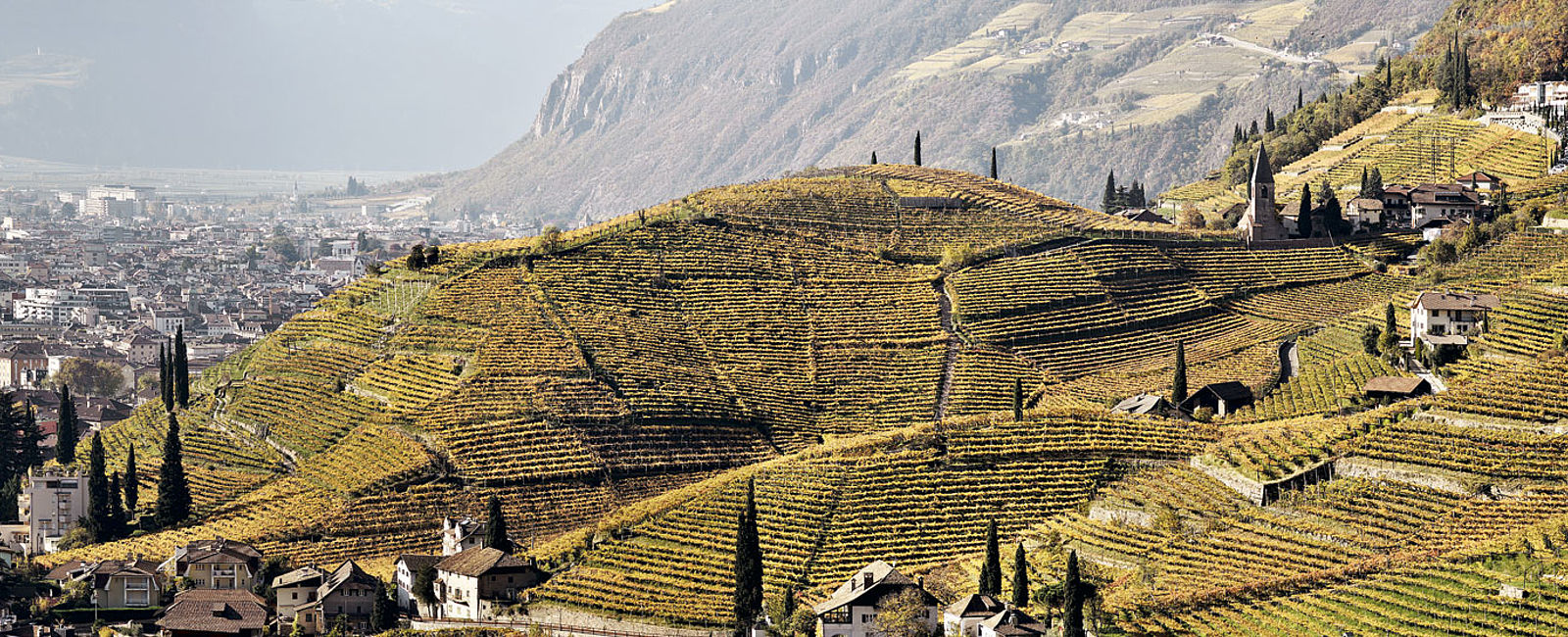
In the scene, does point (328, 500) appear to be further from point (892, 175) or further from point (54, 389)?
point (54, 389)

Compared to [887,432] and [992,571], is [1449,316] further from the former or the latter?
[992,571]

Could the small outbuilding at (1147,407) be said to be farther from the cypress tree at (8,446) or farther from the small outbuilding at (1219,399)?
the cypress tree at (8,446)

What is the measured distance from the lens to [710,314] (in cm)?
10019

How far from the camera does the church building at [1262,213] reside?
368 ft

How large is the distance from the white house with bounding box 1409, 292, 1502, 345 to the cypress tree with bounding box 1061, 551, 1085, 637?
92.1 feet

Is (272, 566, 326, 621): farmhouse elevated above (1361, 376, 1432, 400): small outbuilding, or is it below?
below

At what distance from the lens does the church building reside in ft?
368

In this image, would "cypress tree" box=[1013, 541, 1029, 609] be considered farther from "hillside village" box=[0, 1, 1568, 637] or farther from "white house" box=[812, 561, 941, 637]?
"white house" box=[812, 561, 941, 637]

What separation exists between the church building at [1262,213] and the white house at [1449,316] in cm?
2700

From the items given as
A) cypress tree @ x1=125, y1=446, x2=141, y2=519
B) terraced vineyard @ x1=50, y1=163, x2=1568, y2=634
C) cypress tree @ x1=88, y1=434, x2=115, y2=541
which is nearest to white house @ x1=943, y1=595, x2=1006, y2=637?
terraced vineyard @ x1=50, y1=163, x2=1568, y2=634

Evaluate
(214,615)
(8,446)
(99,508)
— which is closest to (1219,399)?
(214,615)

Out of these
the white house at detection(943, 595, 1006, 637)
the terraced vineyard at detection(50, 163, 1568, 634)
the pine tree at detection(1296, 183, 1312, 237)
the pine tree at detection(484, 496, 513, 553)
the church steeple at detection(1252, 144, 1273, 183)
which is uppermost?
the church steeple at detection(1252, 144, 1273, 183)

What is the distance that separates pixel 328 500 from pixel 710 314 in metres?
23.2

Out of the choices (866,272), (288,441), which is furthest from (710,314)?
(288,441)
